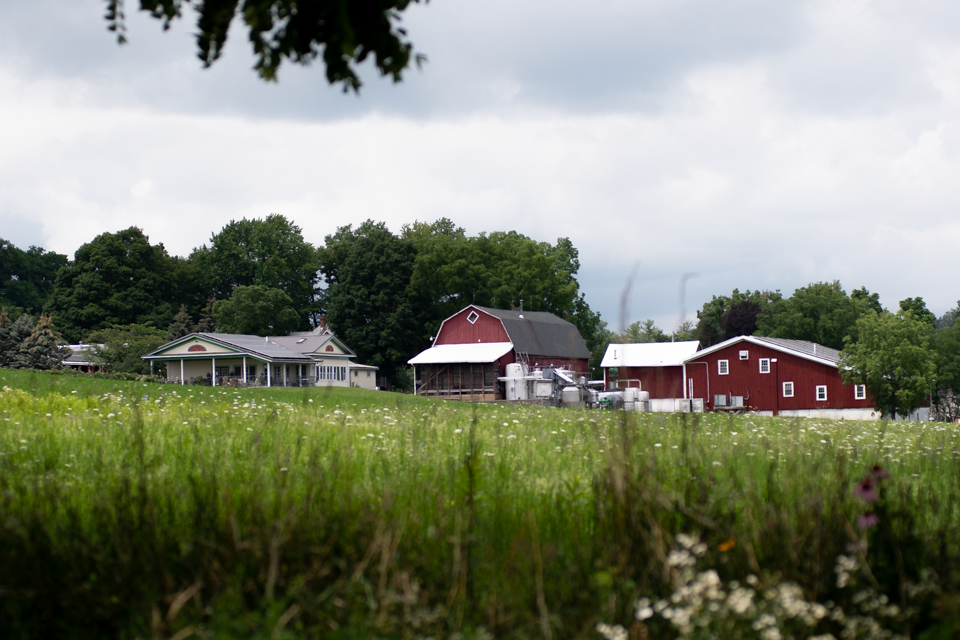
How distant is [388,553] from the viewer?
3.13 m

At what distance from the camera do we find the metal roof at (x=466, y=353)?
55.5 meters

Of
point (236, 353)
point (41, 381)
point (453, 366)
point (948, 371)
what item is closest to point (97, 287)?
point (236, 353)

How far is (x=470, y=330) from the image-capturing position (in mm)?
59906

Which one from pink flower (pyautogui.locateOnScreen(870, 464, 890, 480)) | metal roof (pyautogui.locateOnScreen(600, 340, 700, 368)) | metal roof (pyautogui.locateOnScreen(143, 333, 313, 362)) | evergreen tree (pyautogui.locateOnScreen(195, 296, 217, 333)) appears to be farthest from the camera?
evergreen tree (pyautogui.locateOnScreen(195, 296, 217, 333))

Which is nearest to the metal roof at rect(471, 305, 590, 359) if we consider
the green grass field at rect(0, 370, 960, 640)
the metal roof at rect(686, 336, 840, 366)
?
the metal roof at rect(686, 336, 840, 366)

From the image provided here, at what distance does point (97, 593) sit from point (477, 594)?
5.41 feet

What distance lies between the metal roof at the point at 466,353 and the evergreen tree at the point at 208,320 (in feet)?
82.5

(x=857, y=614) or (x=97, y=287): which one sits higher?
(x=97, y=287)

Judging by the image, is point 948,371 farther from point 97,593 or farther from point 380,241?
point 97,593

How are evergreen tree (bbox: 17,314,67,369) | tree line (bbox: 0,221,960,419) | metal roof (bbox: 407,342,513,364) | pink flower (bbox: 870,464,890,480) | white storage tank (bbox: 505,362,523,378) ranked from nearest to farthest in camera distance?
1. pink flower (bbox: 870,464,890,480)
2. evergreen tree (bbox: 17,314,67,369)
3. white storage tank (bbox: 505,362,523,378)
4. metal roof (bbox: 407,342,513,364)
5. tree line (bbox: 0,221,960,419)

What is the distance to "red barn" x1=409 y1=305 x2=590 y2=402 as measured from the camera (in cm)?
5600

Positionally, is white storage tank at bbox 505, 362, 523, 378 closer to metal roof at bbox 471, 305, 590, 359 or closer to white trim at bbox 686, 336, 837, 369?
metal roof at bbox 471, 305, 590, 359

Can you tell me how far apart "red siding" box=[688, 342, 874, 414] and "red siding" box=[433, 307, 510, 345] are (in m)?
15.6

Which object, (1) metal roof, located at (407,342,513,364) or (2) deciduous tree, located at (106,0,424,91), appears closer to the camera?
(2) deciduous tree, located at (106,0,424,91)
